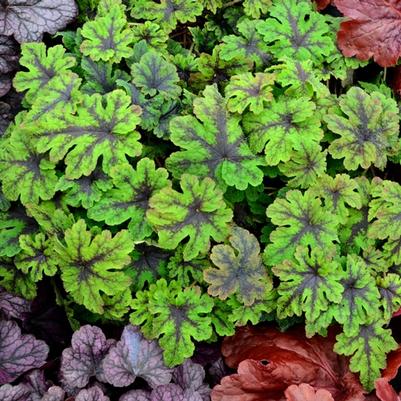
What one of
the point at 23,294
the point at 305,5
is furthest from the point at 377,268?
the point at 23,294

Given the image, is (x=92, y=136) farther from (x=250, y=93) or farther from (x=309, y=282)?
(x=309, y=282)

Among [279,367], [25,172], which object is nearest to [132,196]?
[25,172]

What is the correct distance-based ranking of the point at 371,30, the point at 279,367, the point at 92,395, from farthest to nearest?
the point at 371,30
the point at 279,367
the point at 92,395

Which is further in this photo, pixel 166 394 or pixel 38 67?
pixel 38 67

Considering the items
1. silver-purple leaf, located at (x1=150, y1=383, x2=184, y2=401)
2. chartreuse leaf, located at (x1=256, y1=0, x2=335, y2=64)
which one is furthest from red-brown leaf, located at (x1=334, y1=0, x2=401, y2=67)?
silver-purple leaf, located at (x1=150, y1=383, x2=184, y2=401)

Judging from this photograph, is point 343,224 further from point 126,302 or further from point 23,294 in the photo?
point 23,294

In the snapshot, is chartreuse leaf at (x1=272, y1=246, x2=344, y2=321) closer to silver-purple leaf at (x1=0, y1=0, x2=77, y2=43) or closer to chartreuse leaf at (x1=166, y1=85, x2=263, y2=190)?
chartreuse leaf at (x1=166, y1=85, x2=263, y2=190)
